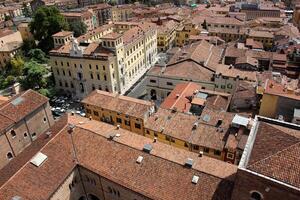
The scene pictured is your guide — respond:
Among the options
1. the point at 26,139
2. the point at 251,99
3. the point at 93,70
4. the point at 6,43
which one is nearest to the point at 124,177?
the point at 26,139

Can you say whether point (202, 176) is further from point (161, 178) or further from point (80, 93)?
point (80, 93)

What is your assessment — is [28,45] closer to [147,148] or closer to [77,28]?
[77,28]

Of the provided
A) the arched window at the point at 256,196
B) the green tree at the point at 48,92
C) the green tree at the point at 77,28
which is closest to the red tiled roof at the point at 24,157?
the arched window at the point at 256,196

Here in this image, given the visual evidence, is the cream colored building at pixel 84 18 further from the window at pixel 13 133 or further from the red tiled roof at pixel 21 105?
the window at pixel 13 133

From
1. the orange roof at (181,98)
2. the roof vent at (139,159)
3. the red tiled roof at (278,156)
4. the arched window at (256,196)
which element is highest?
the red tiled roof at (278,156)

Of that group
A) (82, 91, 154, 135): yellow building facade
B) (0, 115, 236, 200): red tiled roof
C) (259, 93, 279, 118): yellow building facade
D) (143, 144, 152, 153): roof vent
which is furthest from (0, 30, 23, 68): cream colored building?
(259, 93, 279, 118): yellow building facade

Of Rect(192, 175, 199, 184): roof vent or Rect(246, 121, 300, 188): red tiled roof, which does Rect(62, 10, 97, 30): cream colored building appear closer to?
Rect(192, 175, 199, 184): roof vent

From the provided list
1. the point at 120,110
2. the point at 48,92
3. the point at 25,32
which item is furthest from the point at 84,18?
the point at 120,110
